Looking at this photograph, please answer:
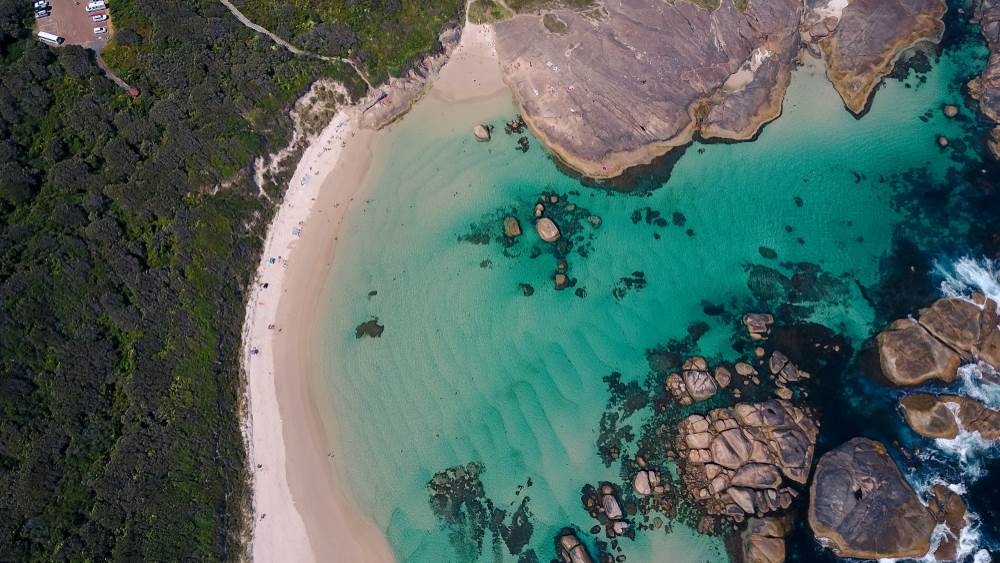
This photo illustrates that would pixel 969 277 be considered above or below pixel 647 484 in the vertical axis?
above

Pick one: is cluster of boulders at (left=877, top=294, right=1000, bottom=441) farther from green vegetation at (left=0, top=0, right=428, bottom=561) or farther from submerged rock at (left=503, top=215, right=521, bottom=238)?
green vegetation at (left=0, top=0, right=428, bottom=561)

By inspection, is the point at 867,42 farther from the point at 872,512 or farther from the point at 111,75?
the point at 111,75

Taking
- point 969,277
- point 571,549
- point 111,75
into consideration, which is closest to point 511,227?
point 571,549

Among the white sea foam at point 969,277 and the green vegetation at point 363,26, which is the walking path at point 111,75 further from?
the white sea foam at point 969,277

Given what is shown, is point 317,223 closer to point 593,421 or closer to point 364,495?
point 364,495

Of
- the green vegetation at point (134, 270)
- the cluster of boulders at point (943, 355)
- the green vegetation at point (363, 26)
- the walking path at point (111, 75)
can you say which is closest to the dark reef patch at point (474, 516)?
the green vegetation at point (134, 270)
